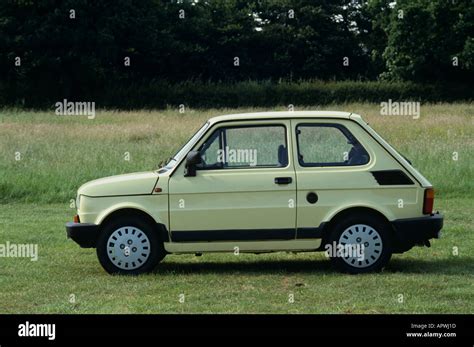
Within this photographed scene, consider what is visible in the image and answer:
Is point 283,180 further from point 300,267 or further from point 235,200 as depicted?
point 300,267

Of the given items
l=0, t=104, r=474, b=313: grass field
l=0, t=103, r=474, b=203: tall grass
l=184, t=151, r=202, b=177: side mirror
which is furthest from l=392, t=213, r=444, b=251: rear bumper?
l=0, t=103, r=474, b=203: tall grass

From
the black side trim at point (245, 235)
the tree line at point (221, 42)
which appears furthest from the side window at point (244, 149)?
the tree line at point (221, 42)

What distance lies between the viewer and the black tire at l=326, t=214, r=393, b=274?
35.6 feet

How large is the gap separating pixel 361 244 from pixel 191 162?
2188 mm

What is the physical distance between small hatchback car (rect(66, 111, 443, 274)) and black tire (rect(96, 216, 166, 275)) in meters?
0.01

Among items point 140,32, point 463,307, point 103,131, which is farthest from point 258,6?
point 463,307

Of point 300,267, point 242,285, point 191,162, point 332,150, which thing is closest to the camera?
point 242,285

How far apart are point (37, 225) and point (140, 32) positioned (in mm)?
49143

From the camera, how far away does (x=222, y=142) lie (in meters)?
11.2

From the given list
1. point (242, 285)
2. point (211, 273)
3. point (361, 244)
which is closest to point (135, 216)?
point (211, 273)

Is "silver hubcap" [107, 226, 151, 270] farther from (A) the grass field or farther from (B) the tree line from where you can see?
(B) the tree line

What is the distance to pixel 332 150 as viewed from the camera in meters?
11.3

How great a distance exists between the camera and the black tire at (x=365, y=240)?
35.6ft

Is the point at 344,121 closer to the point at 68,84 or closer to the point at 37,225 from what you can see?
the point at 37,225
